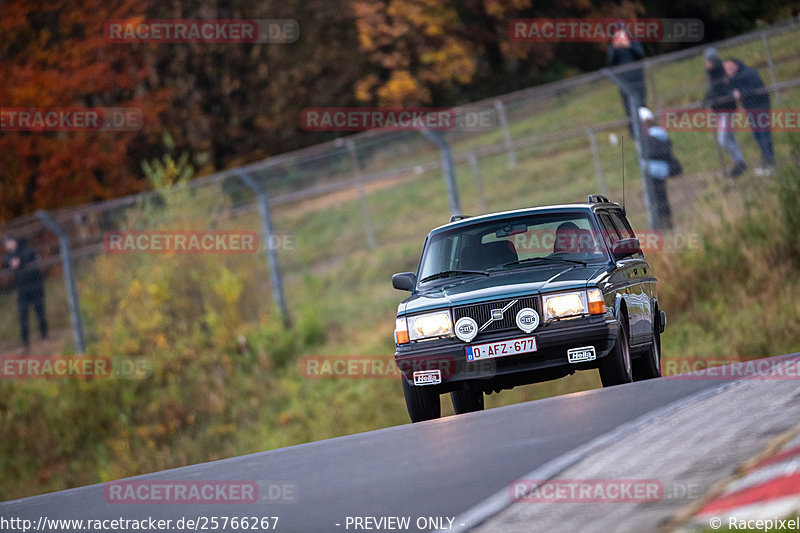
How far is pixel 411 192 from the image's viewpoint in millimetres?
26172

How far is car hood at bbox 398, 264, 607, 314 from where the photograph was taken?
679cm

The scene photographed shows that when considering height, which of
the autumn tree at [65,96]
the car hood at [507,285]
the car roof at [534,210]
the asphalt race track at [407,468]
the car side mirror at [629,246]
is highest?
the autumn tree at [65,96]

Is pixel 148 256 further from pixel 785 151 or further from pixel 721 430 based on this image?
pixel 721 430

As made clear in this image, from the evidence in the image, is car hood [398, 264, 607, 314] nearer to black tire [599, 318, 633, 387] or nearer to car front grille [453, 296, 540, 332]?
car front grille [453, 296, 540, 332]

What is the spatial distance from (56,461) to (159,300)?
3094 mm

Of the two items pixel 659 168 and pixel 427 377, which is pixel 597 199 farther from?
pixel 659 168

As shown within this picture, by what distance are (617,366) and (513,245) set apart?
1396 mm

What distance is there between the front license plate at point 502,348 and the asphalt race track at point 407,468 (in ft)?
1.91

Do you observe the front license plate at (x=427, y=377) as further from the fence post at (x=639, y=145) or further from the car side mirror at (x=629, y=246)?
the fence post at (x=639, y=145)

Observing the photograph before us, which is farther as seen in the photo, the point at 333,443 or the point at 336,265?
the point at 336,265

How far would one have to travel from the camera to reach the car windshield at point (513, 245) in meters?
7.29

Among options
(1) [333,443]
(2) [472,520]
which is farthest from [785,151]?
(2) [472,520]

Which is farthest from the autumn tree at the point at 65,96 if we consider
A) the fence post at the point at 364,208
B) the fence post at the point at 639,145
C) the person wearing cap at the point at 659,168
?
the person wearing cap at the point at 659,168

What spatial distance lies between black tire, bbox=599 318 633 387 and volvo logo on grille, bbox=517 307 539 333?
42cm
